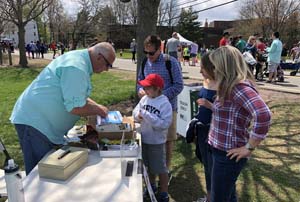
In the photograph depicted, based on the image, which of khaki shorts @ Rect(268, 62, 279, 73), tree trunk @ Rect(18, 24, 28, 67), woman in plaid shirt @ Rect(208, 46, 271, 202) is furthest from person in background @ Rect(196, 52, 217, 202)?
tree trunk @ Rect(18, 24, 28, 67)

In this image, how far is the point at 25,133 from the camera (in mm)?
2611

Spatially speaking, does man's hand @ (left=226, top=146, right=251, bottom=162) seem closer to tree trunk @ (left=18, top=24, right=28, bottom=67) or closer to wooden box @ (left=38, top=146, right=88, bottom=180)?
wooden box @ (left=38, top=146, right=88, bottom=180)

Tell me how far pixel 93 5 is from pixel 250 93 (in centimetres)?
5608

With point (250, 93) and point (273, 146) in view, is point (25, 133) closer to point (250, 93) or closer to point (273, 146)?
point (250, 93)

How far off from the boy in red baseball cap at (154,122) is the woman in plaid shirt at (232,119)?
0.71 metres

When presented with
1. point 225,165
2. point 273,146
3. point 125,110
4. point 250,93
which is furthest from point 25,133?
point 125,110

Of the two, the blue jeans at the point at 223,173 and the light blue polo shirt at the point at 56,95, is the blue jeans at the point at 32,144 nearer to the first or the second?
the light blue polo shirt at the point at 56,95

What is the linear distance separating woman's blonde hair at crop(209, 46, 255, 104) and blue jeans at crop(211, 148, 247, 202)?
41 centimetres

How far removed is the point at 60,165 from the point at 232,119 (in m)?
1.17

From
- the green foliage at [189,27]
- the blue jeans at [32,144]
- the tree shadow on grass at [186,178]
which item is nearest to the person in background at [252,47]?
the tree shadow on grass at [186,178]

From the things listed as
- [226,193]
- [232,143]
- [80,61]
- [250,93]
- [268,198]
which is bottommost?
[268,198]

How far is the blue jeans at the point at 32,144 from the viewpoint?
8.54 ft

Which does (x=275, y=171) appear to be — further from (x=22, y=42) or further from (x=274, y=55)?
(x=22, y=42)

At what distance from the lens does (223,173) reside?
93.1 inches
